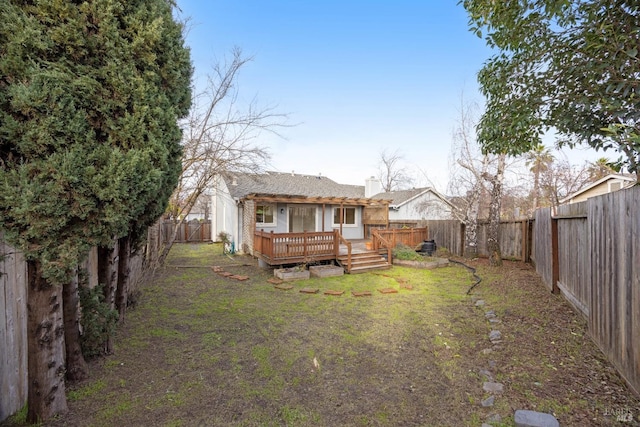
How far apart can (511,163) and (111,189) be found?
1174cm

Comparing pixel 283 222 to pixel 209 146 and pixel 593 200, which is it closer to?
pixel 209 146

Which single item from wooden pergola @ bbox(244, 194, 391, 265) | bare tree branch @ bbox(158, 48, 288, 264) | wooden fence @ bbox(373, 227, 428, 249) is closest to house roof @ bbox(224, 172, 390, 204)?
wooden pergola @ bbox(244, 194, 391, 265)

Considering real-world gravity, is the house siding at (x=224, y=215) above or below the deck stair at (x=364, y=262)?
above

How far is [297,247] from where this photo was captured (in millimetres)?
9555

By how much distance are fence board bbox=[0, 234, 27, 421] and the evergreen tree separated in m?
0.15

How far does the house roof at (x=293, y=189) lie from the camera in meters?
13.2

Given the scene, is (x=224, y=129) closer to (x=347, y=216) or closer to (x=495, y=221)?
(x=347, y=216)

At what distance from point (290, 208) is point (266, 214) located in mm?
1390

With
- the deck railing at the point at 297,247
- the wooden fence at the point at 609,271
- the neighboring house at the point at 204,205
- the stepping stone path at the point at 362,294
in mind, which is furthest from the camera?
the neighboring house at the point at 204,205

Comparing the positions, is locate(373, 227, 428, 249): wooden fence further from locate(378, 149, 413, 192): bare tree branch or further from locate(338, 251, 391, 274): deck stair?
locate(378, 149, 413, 192): bare tree branch

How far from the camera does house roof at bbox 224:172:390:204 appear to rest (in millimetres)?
13210

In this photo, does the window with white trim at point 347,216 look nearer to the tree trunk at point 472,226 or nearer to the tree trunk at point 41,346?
the tree trunk at point 472,226

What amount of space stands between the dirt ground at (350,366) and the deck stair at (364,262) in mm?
3262

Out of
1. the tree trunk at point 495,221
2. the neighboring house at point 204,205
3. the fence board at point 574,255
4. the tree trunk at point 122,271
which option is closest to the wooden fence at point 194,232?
the neighboring house at point 204,205
